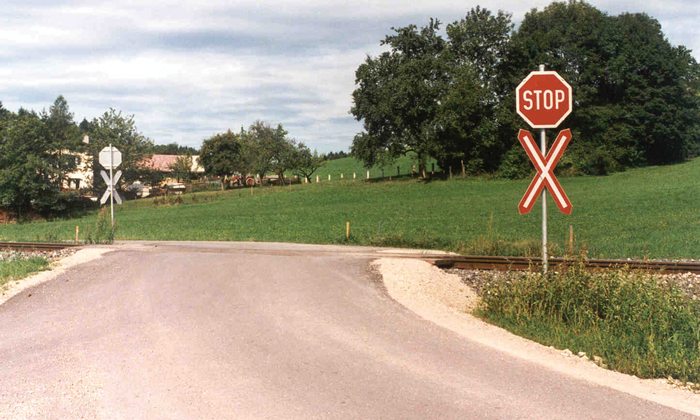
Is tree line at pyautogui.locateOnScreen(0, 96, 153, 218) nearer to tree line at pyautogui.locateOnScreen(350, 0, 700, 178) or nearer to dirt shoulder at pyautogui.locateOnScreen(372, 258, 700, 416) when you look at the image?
tree line at pyautogui.locateOnScreen(350, 0, 700, 178)

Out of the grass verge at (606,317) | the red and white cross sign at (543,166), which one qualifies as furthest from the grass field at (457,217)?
the red and white cross sign at (543,166)

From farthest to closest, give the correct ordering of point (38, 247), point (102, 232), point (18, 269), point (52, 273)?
point (102, 232)
point (38, 247)
point (18, 269)
point (52, 273)

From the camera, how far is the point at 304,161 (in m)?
86.0

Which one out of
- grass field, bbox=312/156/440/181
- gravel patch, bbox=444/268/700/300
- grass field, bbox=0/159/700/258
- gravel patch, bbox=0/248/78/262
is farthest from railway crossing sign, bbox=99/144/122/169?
grass field, bbox=312/156/440/181

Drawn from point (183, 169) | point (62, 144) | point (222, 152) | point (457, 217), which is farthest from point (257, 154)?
point (457, 217)

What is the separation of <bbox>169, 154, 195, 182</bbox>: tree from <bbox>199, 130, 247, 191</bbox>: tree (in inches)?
209

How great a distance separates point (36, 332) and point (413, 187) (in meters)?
50.9

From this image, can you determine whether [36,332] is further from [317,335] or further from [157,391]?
[317,335]

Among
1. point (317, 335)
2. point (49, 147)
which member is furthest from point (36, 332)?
point (49, 147)

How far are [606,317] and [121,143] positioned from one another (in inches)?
2874

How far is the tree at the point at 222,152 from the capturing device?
9600 centimetres

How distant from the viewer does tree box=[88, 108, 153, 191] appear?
69938mm

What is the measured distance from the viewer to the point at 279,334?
800 centimetres

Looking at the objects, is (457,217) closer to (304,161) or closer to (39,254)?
(39,254)
